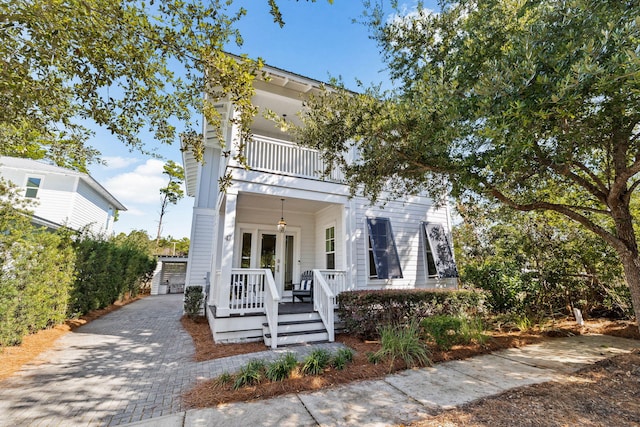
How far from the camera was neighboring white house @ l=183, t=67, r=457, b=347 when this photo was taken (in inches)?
240

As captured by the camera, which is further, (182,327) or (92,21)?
(182,327)

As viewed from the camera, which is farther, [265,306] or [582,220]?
[265,306]

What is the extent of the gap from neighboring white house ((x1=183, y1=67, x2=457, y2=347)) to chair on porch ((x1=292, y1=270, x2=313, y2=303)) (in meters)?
0.31

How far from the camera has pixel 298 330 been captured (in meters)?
5.96

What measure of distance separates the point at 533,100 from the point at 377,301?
4.58m

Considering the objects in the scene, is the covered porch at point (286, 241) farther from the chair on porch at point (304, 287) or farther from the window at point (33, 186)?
the window at point (33, 186)

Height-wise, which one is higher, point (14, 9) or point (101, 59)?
point (14, 9)

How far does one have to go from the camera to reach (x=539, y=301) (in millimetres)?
7047

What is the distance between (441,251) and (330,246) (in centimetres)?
353

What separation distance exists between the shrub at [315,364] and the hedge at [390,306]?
6.38 feet

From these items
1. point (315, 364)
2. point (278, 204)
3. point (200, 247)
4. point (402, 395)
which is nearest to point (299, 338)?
point (315, 364)

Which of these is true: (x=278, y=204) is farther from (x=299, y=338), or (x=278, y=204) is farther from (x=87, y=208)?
(x=87, y=208)

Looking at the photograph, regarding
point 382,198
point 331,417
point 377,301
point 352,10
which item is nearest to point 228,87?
point 352,10

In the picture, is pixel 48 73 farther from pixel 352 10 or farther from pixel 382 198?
pixel 382 198
